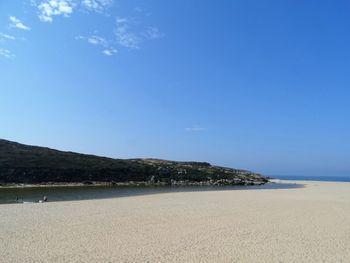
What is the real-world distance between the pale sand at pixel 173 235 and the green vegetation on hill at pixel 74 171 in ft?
126

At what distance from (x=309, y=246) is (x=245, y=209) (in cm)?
1172

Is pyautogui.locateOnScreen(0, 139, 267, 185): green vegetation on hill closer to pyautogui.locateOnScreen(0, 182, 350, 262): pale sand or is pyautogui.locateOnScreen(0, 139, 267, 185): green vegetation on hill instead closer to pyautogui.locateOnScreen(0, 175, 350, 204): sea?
pyautogui.locateOnScreen(0, 175, 350, 204): sea

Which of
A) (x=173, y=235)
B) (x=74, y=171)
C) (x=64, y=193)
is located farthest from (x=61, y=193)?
(x=173, y=235)

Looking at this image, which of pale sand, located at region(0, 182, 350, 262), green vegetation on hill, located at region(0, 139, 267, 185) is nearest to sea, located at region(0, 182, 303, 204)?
pale sand, located at region(0, 182, 350, 262)

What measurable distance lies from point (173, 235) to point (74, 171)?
54.5m

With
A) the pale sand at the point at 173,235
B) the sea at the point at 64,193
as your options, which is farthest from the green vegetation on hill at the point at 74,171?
the pale sand at the point at 173,235

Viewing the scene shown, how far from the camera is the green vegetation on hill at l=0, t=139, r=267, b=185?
63000mm

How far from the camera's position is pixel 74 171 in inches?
2694

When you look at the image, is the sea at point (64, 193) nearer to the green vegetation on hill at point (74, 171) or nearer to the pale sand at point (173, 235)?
the pale sand at point (173, 235)

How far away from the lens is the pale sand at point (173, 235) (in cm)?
1365

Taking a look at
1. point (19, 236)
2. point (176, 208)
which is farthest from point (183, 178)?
point (19, 236)

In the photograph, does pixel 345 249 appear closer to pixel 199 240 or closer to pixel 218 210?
pixel 199 240

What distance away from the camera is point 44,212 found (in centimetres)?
2494

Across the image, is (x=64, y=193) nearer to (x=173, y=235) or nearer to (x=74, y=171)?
(x=74, y=171)
